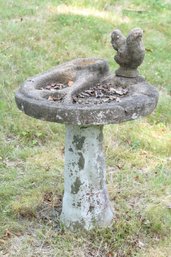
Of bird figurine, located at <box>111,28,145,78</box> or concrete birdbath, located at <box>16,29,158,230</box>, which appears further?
bird figurine, located at <box>111,28,145,78</box>

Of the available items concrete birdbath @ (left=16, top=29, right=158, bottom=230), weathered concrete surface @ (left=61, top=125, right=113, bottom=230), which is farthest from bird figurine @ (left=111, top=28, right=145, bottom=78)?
weathered concrete surface @ (left=61, top=125, right=113, bottom=230)

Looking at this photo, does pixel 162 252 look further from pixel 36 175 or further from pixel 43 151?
pixel 43 151

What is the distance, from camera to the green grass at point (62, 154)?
3.71 metres

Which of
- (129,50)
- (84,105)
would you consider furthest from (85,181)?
(129,50)

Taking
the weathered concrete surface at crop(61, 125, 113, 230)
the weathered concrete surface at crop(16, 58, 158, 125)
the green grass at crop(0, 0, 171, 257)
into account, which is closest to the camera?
the weathered concrete surface at crop(16, 58, 158, 125)

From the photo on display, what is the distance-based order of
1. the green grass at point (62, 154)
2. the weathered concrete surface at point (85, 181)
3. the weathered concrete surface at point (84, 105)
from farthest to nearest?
1. the green grass at point (62, 154)
2. the weathered concrete surface at point (85, 181)
3. the weathered concrete surface at point (84, 105)

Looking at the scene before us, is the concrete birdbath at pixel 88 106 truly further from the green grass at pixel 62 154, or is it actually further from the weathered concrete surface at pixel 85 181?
the green grass at pixel 62 154

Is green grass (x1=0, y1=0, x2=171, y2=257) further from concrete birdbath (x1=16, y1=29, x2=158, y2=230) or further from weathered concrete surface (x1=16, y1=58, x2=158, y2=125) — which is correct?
weathered concrete surface (x1=16, y1=58, x2=158, y2=125)

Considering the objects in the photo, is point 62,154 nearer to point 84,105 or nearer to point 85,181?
point 85,181

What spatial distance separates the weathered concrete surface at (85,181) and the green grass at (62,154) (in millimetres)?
99

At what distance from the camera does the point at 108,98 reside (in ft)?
11.3

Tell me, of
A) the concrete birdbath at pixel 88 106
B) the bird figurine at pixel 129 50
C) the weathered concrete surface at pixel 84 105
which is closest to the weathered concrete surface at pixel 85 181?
the concrete birdbath at pixel 88 106

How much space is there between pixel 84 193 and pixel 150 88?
886 mm

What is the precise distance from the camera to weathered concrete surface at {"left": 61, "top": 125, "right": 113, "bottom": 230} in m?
3.53
